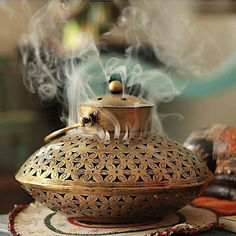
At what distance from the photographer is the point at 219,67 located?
10.1 feet

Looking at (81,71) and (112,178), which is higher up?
(81,71)

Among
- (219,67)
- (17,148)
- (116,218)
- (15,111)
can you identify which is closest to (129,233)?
(116,218)

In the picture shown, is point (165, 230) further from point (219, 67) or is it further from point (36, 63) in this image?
point (219, 67)

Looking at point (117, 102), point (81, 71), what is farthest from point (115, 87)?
point (81, 71)

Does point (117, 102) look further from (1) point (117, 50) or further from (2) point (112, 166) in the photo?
(1) point (117, 50)

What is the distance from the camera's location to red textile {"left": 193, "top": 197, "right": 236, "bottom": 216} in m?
1.10

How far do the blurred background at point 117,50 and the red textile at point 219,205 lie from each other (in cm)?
160

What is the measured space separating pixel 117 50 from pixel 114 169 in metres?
2.32

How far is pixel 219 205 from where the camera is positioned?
3.81ft

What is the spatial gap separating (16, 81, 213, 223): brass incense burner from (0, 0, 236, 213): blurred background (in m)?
1.88

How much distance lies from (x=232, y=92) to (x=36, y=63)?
2.44 metres

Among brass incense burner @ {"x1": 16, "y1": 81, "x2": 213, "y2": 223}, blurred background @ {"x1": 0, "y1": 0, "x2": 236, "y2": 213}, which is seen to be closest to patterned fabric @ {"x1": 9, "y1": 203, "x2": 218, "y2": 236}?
brass incense burner @ {"x1": 16, "y1": 81, "x2": 213, "y2": 223}

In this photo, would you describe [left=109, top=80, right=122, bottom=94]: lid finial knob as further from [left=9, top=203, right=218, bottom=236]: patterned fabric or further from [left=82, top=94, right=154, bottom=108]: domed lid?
[left=9, top=203, right=218, bottom=236]: patterned fabric

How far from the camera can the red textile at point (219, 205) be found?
1103 millimetres
